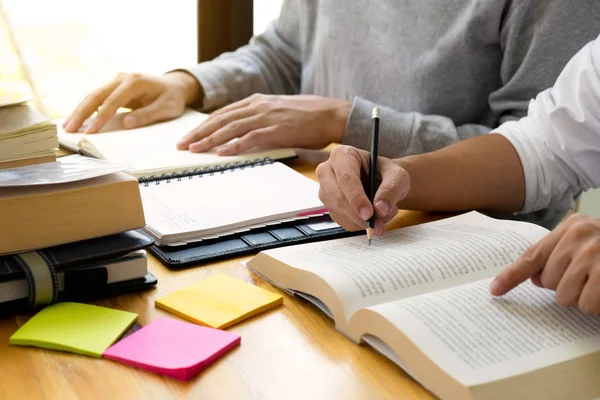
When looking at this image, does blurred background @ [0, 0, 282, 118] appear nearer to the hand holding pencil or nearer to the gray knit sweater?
the gray knit sweater

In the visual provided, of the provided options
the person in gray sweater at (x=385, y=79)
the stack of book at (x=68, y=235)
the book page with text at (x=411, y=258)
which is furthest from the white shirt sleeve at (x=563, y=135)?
the stack of book at (x=68, y=235)

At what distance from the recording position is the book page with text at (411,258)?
74cm

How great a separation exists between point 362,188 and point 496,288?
24cm

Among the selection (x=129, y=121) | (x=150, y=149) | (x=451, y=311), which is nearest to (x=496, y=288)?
(x=451, y=311)

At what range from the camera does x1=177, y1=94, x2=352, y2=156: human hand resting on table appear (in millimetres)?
1295

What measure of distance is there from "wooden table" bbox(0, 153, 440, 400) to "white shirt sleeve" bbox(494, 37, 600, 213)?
531 millimetres

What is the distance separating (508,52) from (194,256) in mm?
682

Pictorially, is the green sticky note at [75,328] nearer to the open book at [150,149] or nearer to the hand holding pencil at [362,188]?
the hand holding pencil at [362,188]

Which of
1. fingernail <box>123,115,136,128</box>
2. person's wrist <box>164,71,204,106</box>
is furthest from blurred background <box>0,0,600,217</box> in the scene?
fingernail <box>123,115,136,128</box>

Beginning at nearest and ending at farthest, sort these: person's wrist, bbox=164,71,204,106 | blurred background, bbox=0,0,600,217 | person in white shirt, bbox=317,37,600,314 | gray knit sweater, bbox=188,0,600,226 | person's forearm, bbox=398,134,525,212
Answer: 1. person in white shirt, bbox=317,37,600,314
2. person's forearm, bbox=398,134,525,212
3. gray knit sweater, bbox=188,0,600,226
4. person's wrist, bbox=164,71,204,106
5. blurred background, bbox=0,0,600,217

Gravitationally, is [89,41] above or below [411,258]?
below

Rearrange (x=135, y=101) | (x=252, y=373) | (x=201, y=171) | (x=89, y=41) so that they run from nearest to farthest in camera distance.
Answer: (x=252, y=373) < (x=201, y=171) < (x=135, y=101) < (x=89, y=41)

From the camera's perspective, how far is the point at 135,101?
1.54m

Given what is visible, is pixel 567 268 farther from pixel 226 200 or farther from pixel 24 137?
pixel 24 137
